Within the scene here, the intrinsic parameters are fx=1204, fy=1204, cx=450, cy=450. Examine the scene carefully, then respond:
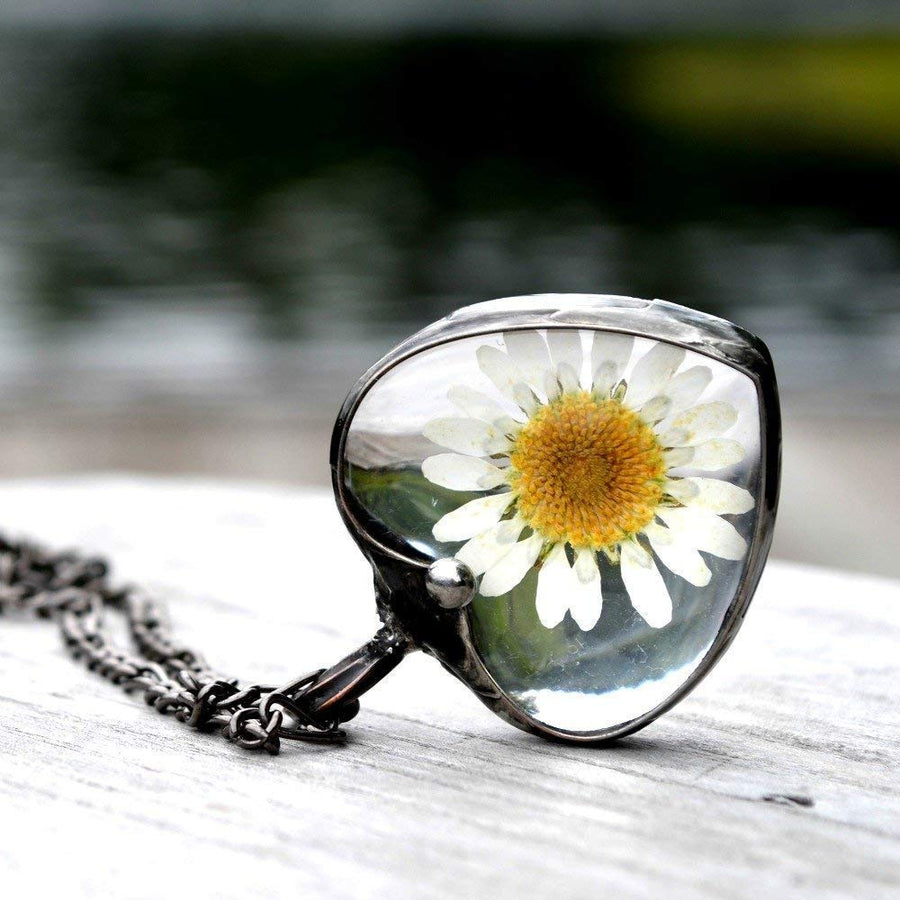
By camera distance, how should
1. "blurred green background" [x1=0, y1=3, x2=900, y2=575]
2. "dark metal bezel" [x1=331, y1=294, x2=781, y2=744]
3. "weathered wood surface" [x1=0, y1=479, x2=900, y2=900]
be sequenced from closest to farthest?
"weathered wood surface" [x1=0, y1=479, x2=900, y2=900]
"dark metal bezel" [x1=331, y1=294, x2=781, y2=744]
"blurred green background" [x1=0, y1=3, x2=900, y2=575]

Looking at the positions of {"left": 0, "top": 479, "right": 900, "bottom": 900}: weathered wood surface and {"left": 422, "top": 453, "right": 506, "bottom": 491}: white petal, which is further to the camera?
{"left": 422, "top": 453, "right": 506, "bottom": 491}: white petal

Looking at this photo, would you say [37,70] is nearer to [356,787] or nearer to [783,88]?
[783,88]

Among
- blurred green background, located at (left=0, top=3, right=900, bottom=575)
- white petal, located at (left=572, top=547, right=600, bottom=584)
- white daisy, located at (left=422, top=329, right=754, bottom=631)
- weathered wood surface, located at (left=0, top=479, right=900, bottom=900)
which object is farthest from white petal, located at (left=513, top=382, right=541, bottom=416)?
blurred green background, located at (left=0, top=3, right=900, bottom=575)

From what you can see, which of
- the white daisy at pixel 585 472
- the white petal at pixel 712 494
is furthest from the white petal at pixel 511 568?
the white petal at pixel 712 494

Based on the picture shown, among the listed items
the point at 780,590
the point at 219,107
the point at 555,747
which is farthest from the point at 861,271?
the point at 555,747

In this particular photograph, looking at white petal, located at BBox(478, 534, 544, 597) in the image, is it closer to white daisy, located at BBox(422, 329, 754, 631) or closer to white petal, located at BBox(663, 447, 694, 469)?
white daisy, located at BBox(422, 329, 754, 631)

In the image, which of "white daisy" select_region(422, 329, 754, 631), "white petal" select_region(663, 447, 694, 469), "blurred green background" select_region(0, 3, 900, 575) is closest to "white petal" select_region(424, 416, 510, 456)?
"white daisy" select_region(422, 329, 754, 631)

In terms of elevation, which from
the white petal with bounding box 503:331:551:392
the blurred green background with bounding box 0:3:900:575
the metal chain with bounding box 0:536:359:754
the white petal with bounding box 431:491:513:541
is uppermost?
the blurred green background with bounding box 0:3:900:575

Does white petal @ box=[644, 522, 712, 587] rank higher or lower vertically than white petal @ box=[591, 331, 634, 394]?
lower

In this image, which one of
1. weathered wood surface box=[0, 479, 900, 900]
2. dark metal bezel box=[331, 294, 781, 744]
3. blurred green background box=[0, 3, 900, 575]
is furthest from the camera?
blurred green background box=[0, 3, 900, 575]
